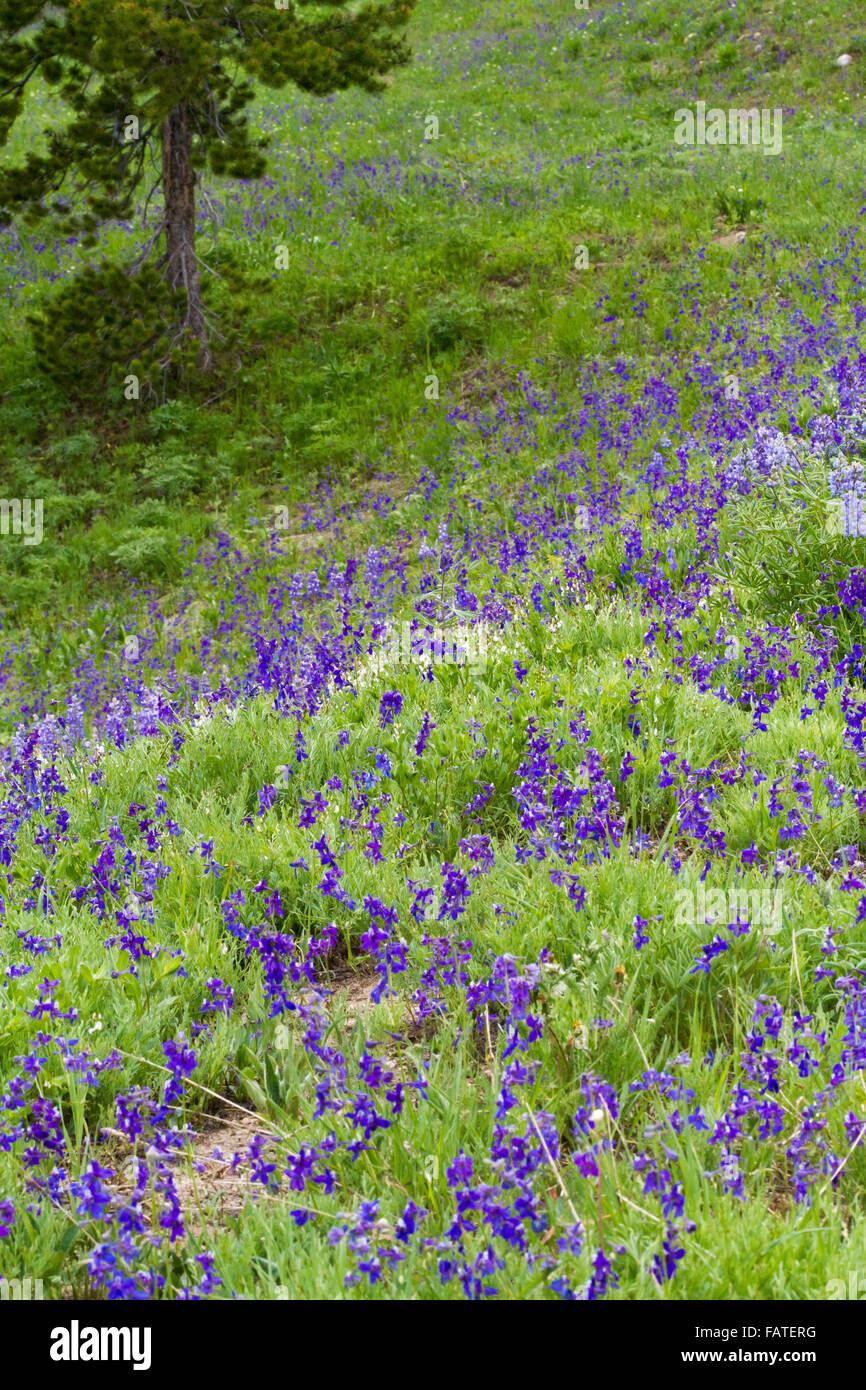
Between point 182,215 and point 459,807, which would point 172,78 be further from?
point 459,807

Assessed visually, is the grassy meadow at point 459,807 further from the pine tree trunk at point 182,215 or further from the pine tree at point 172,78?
the pine tree at point 172,78

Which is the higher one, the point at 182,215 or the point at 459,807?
the point at 182,215

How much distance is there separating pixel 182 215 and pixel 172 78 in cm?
211

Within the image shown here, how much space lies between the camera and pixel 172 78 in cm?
1011

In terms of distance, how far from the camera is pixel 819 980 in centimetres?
280

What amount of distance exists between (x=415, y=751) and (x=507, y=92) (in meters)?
21.3

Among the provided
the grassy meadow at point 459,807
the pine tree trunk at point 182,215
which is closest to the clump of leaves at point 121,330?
the pine tree trunk at point 182,215

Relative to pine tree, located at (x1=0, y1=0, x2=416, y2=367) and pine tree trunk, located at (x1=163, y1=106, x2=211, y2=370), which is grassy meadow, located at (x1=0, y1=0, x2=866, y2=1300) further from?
pine tree, located at (x1=0, y1=0, x2=416, y2=367)

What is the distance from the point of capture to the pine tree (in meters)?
10.0

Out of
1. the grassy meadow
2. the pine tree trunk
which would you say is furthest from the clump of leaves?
the grassy meadow

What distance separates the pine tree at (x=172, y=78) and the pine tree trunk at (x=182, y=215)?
0.04 ft

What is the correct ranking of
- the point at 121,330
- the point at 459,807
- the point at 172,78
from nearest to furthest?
the point at 459,807 → the point at 172,78 → the point at 121,330

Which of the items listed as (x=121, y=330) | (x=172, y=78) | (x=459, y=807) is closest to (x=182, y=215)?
(x=121, y=330)

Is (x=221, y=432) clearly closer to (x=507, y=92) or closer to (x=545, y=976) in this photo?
(x=545, y=976)
